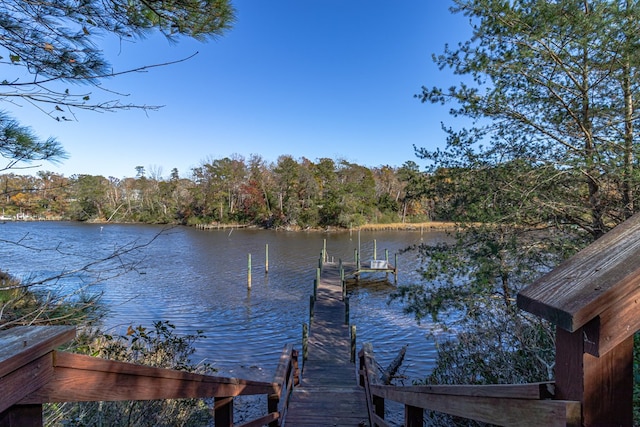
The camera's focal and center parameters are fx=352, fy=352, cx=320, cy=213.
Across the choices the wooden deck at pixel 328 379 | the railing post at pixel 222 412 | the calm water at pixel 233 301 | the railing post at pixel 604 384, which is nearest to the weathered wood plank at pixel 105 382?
the railing post at pixel 222 412

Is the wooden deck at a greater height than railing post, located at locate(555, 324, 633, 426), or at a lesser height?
lesser

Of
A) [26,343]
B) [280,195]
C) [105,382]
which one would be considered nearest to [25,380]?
[26,343]

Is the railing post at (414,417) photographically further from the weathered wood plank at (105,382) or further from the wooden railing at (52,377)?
the wooden railing at (52,377)

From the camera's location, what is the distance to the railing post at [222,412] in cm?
200

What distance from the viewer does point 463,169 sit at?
19.5 ft

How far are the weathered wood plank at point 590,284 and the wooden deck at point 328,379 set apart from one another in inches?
175

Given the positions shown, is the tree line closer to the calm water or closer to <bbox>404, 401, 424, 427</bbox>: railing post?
the calm water

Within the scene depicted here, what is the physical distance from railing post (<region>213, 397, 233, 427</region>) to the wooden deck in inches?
111

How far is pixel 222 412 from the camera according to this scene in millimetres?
2012

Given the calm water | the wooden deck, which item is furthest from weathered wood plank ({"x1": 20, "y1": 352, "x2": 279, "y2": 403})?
the wooden deck

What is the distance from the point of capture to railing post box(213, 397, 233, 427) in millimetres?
1996

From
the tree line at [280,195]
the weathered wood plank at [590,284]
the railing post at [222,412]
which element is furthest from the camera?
the tree line at [280,195]

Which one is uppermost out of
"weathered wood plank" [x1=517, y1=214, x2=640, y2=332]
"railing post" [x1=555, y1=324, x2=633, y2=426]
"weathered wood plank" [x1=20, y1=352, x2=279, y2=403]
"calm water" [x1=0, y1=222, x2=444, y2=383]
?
"weathered wood plank" [x1=517, y1=214, x2=640, y2=332]

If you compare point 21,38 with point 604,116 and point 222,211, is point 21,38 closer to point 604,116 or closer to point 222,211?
Result: point 604,116
